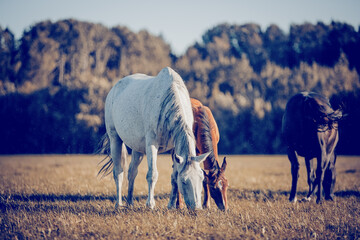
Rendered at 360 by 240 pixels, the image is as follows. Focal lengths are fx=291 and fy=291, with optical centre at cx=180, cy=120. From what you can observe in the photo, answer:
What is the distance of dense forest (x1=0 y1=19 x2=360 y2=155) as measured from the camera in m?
23.0

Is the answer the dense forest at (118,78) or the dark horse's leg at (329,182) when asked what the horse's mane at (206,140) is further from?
the dense forest at (118,78)

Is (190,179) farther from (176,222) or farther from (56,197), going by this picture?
(56,197)

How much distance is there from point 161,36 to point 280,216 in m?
37.7

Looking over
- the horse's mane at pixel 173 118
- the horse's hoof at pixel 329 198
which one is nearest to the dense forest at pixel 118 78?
the horse's hoof at pixel 329 198

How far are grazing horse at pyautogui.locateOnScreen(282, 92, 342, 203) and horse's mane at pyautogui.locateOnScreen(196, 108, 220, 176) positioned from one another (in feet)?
7.27

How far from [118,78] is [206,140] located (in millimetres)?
24168

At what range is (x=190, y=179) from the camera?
13.7 ft

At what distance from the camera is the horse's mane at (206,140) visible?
5.00 m

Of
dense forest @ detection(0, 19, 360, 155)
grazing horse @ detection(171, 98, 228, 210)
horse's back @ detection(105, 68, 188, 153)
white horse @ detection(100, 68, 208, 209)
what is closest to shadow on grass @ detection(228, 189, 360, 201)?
grazing horse @ detection(171, 98, 228, 210)

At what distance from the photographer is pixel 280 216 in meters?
4.51

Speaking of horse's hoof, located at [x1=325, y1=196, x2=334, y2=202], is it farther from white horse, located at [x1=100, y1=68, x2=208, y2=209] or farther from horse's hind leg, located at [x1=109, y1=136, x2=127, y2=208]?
horse's hind leg, located at [x1=109, y1=136, x2=127, y2=208]

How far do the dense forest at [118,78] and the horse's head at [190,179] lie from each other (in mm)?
14685

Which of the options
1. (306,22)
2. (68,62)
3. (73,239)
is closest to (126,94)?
(73,239)

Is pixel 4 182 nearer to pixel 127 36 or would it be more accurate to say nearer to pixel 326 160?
pixel 326 160
